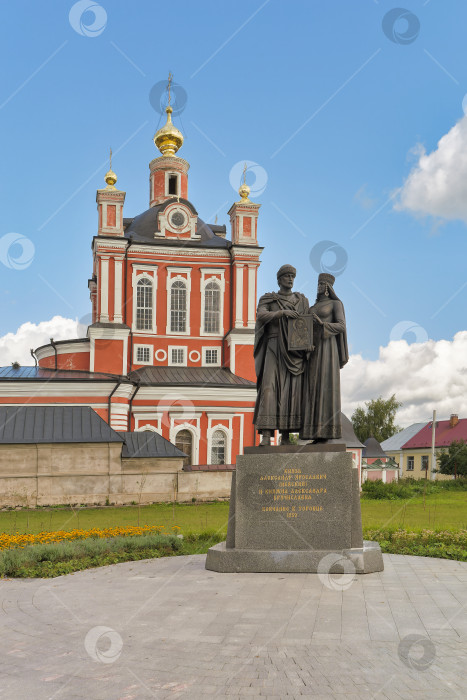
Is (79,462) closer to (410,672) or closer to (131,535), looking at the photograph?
(131,535)

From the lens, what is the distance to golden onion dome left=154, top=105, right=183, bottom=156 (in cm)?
→ 4522

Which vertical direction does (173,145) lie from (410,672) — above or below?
above

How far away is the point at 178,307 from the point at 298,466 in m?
31.1

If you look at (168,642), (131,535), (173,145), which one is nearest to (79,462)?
(131,535)

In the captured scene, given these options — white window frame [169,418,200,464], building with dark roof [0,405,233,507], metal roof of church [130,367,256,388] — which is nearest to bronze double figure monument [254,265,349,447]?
building with dark roof [0,405,233,507]

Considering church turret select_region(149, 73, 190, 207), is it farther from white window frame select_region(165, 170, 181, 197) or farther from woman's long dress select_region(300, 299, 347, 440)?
woman's long dress select_region(300, 299, 347, 440)

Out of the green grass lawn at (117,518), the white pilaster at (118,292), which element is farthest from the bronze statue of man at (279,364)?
the white pilaster at (118,292)

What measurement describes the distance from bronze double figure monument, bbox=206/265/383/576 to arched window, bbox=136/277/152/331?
2962 cm

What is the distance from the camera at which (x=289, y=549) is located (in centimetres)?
856

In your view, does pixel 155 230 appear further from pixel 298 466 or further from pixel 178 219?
pixel 298 466

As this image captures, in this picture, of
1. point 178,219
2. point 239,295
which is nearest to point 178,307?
point 239,295

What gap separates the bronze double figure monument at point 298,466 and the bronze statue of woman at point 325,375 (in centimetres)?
1

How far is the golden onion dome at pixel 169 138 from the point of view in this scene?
4522 cm

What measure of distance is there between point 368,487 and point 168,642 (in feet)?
80.2
